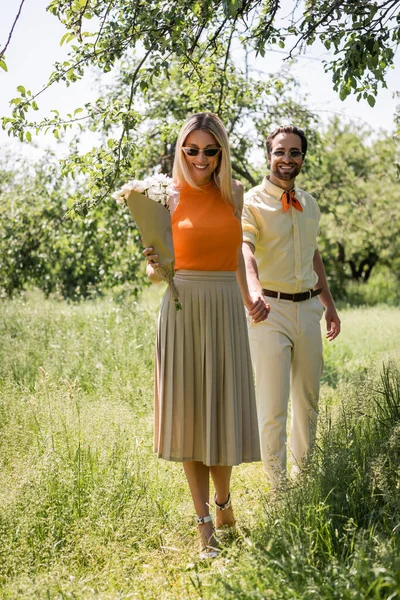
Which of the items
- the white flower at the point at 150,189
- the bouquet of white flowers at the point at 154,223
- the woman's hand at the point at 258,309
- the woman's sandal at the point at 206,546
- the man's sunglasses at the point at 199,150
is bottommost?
the woman's sandal at the point at 206,546

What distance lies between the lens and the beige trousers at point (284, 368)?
4742 mm

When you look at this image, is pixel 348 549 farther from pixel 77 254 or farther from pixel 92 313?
pixel 77 254

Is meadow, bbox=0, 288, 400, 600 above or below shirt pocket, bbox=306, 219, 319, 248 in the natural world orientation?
below

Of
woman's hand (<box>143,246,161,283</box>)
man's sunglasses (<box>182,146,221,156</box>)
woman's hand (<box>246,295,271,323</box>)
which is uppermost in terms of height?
man's sunglasses (<box>182,146,221,156</box>)

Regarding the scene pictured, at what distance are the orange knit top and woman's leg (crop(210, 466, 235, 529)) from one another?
115 cm

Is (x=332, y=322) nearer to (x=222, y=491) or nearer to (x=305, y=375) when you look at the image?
(x=305, y=375)

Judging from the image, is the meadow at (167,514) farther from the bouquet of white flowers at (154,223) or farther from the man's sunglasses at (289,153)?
the man's sunglasses at (289,153)

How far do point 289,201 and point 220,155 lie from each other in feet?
2.68

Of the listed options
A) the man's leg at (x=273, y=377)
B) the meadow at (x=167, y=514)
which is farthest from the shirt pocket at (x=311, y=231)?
the meadow at (x=167, y=514)

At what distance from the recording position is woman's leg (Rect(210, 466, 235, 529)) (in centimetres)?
419

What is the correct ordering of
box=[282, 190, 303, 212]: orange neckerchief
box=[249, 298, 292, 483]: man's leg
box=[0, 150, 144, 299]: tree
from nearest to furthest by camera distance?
1. box=[249, 298, 292, 483]: man's leg
2. box=[282, 190, 303, 212]: orange neckerchief
3. box=[0, 150, 144, 299]: tree

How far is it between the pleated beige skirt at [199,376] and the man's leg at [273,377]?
0.63 m

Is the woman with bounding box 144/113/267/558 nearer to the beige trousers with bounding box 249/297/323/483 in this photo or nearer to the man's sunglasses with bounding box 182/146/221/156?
the man's sunglasses with bounding box 182/146/221/156

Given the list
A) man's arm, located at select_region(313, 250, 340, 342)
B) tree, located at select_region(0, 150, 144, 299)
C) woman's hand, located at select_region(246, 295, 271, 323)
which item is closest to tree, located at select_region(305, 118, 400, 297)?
tree, located at select_region(0, 150, 144, 299)
